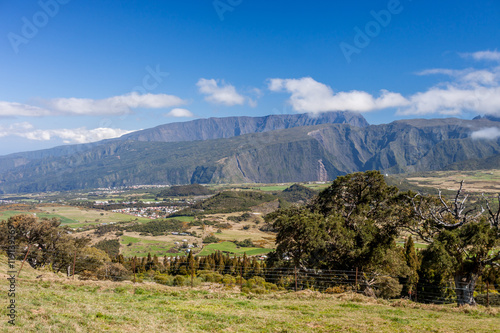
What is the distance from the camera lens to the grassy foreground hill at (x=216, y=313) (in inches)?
364

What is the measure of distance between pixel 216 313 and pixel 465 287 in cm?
1619

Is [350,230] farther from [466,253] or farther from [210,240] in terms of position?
[210,240]

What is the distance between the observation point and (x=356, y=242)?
23281 millimetres

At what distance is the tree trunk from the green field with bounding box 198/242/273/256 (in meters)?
65.5

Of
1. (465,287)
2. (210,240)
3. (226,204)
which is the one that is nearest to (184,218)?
(226,204)

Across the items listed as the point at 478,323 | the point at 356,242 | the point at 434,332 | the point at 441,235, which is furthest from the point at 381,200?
the point at 434,332

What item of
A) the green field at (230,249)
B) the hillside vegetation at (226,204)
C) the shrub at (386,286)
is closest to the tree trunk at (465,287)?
the shrub at (386,286)

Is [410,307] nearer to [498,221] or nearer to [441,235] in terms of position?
[441,235]

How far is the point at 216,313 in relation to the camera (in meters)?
11.6

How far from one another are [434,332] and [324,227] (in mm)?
13201

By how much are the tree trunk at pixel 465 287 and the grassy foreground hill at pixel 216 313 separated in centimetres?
438

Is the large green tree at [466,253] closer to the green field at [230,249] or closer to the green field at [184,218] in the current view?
the green field at [230,249]

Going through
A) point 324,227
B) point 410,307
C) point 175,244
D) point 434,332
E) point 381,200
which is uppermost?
point 381,200

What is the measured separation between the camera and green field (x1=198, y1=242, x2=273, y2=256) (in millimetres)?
84250
